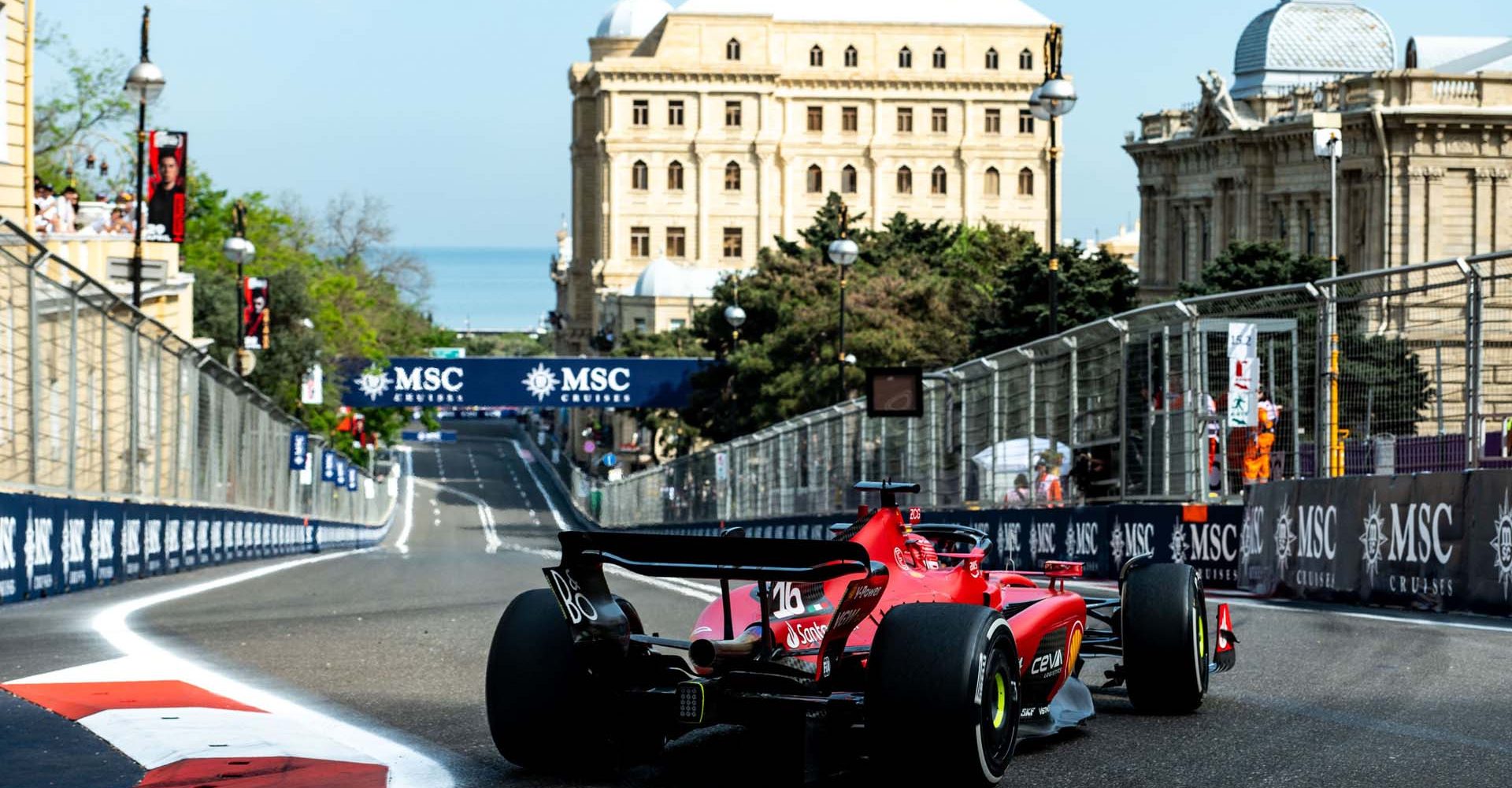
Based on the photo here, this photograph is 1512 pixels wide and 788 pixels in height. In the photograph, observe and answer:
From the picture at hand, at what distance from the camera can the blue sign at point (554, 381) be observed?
8888 centimetres

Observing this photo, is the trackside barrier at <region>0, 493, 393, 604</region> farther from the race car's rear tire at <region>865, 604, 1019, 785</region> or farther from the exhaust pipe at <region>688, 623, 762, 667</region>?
the race car's rear tire at <region>865, 604, 1019, 785</region>

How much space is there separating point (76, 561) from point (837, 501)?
1619 cm

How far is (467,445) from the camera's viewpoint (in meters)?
163

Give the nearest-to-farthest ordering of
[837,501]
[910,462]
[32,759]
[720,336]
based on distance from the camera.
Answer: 1. [32,759]
2. [910,462]
3. [837,501]
4. [720,336]

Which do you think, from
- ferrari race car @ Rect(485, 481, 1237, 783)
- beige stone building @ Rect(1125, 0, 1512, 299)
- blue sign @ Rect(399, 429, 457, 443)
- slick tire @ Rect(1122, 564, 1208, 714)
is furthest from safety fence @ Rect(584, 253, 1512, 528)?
blue sign @ Rect(399, 429, 457, 443)

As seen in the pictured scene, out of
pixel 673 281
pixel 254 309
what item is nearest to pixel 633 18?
pixel 673 281

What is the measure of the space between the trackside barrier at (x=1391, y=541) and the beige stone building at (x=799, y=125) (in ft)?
452

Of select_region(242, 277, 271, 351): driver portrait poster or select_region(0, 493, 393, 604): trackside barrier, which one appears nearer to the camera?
select_region(0, 493, 393, 604): trackside barrier

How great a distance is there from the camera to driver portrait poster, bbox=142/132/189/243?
3903 cm

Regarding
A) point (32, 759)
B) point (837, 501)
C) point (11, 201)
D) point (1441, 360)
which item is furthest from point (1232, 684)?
point (11, 201)

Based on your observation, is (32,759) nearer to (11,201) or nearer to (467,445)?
(11,201)

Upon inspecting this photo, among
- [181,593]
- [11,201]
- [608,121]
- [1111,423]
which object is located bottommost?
[181,593]

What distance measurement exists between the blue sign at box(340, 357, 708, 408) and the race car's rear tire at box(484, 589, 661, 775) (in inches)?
3221

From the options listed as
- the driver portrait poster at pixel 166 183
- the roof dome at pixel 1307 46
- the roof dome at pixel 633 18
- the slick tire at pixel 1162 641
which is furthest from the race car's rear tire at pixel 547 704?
the roof dome at pixel 633 18
